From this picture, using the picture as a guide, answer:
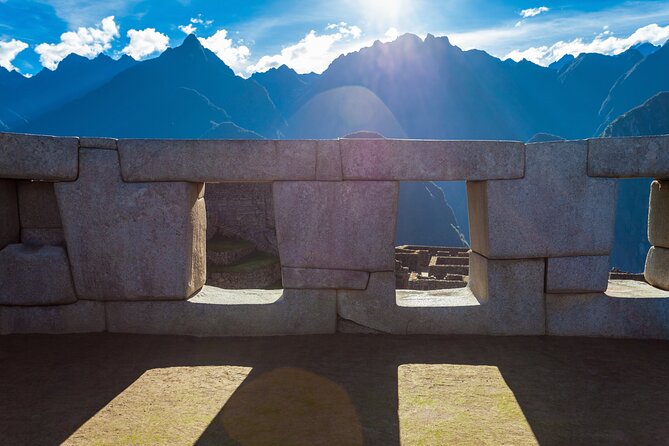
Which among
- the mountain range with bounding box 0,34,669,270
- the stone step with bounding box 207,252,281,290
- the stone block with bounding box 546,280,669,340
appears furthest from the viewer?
the mountain range with bounding box 0,34,669,270

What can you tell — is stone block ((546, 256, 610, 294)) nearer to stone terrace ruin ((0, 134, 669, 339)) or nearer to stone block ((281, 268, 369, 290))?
stone terrace ruin ((0, 134, 669, 339))

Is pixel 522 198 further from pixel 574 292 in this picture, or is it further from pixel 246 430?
pixel 246 430

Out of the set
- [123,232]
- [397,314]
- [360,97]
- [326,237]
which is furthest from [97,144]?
[360,97]

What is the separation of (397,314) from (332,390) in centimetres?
134

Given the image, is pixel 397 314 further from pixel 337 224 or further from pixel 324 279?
pixel 337 224

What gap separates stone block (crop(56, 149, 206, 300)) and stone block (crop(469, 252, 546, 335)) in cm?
309

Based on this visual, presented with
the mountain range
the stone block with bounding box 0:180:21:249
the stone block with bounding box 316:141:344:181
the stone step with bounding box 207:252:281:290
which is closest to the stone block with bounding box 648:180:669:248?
the stone block with bounding box 316:141:344:181

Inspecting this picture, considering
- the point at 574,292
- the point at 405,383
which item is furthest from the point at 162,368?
the point at 574,292

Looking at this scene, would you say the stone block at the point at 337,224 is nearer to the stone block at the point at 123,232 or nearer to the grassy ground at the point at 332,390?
the grassy ground at the point at 332,390

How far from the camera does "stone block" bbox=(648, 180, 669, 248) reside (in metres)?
4.50

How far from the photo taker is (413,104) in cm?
13250

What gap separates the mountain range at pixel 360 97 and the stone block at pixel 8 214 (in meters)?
119

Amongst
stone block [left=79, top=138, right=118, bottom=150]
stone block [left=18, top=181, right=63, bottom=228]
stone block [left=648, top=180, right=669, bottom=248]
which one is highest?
stone block [left=79, top=138, right=118, bottom=150]

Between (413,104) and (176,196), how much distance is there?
137 meters
